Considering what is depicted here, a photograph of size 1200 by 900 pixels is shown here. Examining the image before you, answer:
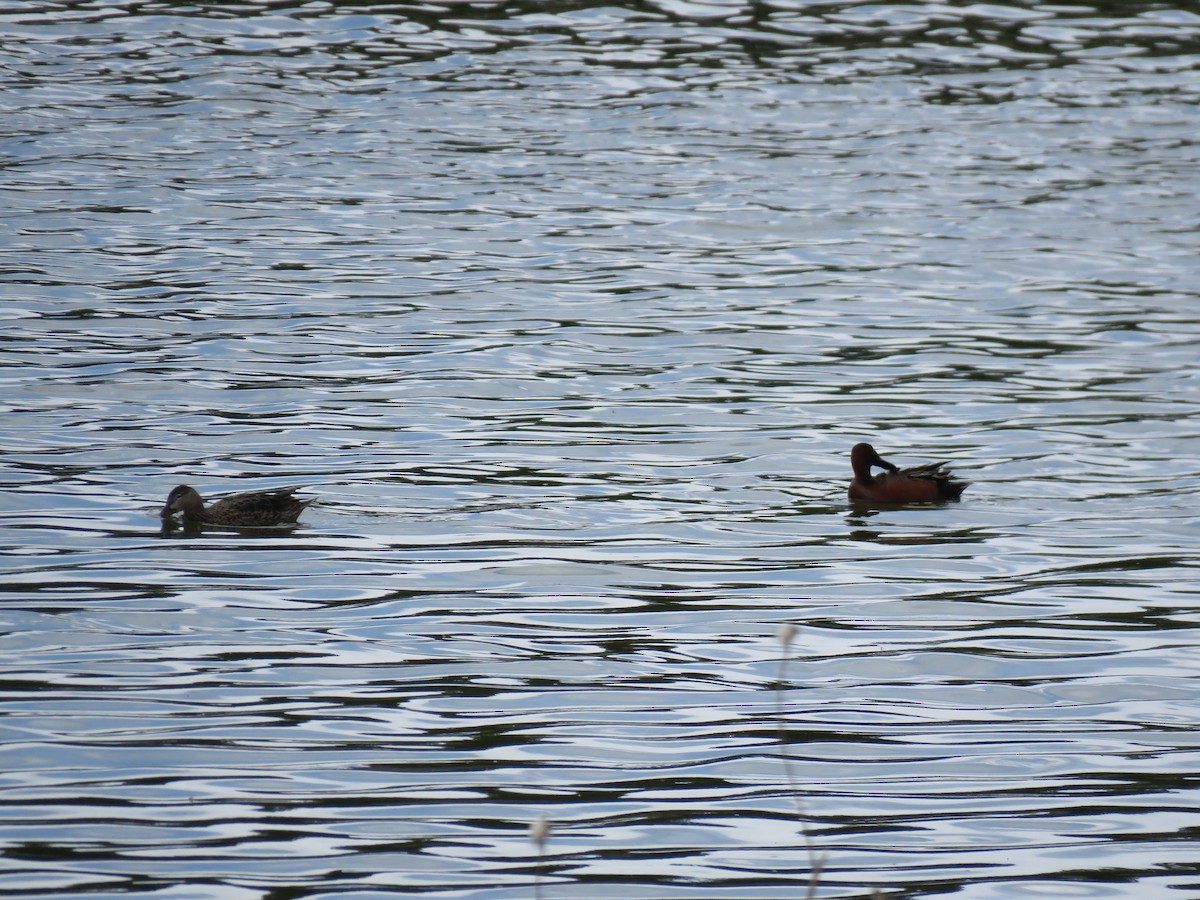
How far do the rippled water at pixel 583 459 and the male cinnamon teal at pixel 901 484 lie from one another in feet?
0.73

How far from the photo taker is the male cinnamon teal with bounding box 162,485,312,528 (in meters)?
10.4

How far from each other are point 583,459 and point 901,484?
90.4 inches

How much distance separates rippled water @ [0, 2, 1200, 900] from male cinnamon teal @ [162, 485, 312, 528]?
0.12m

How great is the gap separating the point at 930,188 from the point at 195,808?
18.8 meters

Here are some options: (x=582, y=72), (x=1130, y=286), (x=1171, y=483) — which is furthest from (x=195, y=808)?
(x=582, y=72)

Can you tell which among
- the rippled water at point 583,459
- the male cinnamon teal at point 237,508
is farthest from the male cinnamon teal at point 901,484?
the male cinnamon teal at point 237,508

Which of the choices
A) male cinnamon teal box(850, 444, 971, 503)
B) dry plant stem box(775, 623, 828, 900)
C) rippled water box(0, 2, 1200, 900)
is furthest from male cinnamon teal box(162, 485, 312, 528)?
male cinnamon teal box(850, 444, 971, 503)

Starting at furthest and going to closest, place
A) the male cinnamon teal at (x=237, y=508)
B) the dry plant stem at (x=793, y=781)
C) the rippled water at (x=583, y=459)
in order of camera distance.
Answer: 1. the male cinnamon teal at (x=237, y=508)
2. the rippled water at (x=583, y=459)
3. the dry plant stem at (x=793, y=781)

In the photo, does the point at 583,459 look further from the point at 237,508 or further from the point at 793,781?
the point at 793,781

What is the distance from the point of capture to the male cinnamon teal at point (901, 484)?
11.9 meters

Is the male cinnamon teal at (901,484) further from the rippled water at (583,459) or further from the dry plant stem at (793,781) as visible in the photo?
the dry plant stem at (793,781)

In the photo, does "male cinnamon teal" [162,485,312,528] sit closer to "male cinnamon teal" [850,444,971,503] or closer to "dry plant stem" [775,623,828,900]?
"dry plant stem" [775,623,828,900]

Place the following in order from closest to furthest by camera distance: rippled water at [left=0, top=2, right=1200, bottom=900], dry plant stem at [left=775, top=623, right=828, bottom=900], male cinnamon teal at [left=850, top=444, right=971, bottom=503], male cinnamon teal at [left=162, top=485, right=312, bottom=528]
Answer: dry plant stem at [left=775, top=623, right=828, bottom=900]
rippled water at [left=0, top=2, right=1200, bottom=900]
male cinnamon teal at [left=162, top=485, right=312, bottom=528]
male cinnamon teal at [left=850, top=444, right=971, bottom=503]

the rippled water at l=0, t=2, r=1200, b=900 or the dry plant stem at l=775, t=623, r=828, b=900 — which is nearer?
the dry plant stem at l=775, t=623, r=828, b=900
